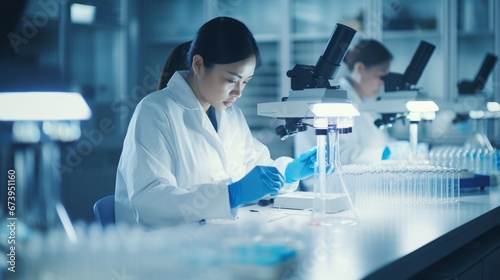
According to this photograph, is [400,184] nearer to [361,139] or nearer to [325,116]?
[325,116]

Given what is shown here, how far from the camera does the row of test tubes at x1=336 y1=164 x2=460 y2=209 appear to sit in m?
2.38

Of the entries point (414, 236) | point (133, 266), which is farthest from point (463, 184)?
point (133, 266)

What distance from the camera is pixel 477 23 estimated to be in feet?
15.5

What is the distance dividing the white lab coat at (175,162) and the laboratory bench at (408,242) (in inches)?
9.1

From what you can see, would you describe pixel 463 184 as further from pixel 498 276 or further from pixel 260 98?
pixel 260 98

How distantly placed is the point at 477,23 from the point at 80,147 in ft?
11.2

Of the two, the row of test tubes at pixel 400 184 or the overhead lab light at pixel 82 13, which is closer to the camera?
the row of test tubes at pixel 400 184

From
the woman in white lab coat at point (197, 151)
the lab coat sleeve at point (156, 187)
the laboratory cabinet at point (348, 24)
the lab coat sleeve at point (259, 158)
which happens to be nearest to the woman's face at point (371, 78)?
the laboratory cabinet at point (348, 24)

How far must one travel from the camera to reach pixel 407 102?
9.34 feet

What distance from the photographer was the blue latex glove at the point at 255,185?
1.99 metres

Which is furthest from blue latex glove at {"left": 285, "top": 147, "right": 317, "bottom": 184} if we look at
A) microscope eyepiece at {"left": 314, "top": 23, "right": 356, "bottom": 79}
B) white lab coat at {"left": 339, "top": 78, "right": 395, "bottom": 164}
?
white lab coat at {"left": 339, "top": 78, "right": 395, "bottom": 164}

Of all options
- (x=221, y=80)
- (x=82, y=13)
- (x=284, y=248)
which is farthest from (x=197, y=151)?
(x=82, y=13)

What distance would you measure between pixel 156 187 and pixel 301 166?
0.71 m

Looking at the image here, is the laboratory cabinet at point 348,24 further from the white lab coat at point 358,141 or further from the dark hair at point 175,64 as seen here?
the dark hair at point 175,64
